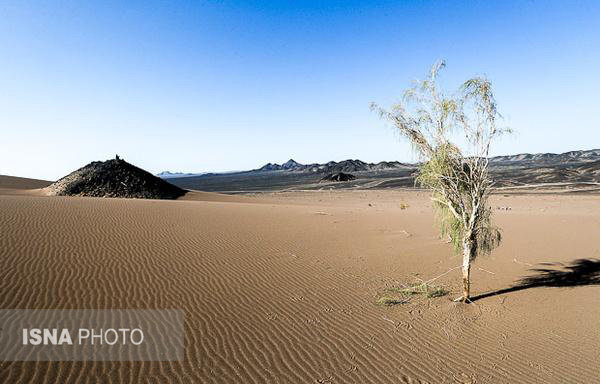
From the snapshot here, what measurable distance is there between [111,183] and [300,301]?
30397 mm

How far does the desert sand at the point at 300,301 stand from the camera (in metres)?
5.59

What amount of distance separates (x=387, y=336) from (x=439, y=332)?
Result: 1211 mm

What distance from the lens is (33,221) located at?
1372 centimetres

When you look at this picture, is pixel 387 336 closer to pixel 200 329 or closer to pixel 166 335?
pixel 200 329

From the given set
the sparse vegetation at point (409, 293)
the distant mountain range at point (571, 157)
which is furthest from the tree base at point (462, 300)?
the distant mountain range at point (571, 157)

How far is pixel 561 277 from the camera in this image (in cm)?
1056

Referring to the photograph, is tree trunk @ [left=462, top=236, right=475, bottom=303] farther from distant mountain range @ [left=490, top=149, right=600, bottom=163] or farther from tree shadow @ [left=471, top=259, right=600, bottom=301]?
distant mountain range @ [left=490, top=149, right=600, bottom=163]

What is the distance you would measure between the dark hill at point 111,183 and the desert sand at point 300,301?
53.0ft

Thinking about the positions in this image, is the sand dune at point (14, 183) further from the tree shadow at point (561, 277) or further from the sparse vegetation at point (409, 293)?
the tree shadow at point (561, 277)

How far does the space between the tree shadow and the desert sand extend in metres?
0.32

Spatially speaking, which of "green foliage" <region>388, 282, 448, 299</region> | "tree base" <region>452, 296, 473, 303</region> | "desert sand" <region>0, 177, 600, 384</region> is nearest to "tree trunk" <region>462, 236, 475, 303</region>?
"tree base" <region>452, 296, 473, 303</region>

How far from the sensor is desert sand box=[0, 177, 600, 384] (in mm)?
5590

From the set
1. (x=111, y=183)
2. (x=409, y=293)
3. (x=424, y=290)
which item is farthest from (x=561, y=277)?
(x=111, y=183)

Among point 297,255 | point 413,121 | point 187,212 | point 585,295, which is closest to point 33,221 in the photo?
point 187,212
